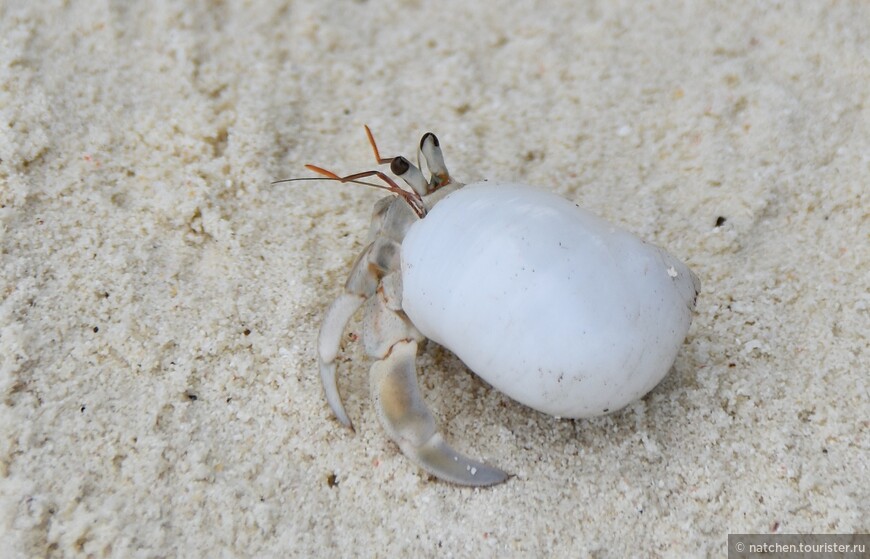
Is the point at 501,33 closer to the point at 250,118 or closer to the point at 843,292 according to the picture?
the point at 250,118

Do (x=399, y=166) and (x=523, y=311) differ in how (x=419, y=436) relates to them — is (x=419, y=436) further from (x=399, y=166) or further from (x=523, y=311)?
(x=399, y=166)

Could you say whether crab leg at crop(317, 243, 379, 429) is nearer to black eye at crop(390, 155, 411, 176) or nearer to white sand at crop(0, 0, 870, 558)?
white sand at crop(0, 0, 870, 558)

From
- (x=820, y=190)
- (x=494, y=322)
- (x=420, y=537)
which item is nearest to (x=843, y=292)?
(x=820, y=190)

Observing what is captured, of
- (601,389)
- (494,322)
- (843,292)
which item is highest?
(494,322)

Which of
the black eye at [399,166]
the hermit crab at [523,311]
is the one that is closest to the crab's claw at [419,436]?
the hermit crab at [523,311]

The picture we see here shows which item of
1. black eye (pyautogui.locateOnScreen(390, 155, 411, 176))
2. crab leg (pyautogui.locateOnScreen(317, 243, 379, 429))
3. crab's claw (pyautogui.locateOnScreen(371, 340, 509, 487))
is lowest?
crab's claw (pyautogui.locateOnScreen(371, 340, 509, 487))

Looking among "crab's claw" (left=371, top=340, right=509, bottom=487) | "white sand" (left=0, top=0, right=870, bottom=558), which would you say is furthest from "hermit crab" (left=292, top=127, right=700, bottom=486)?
"white sand" (left=0, top=0, right=870, bottom=558)
